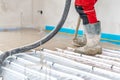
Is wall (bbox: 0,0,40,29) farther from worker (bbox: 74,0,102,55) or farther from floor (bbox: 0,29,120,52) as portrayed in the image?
worker (bbox: 74,0,102,55)

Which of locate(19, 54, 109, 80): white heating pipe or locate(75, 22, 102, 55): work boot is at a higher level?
locate(75, 22, 102, 55): work boot

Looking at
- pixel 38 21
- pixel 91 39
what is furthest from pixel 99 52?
pixel 38 21

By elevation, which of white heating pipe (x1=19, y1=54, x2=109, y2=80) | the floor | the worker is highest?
the worker

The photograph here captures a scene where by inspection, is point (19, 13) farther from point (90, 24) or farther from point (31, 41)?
point (90, 24)

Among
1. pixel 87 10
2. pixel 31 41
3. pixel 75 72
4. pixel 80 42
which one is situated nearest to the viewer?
pixel 75 72

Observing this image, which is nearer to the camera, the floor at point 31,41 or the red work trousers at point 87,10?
the red work trousers at point 87,10

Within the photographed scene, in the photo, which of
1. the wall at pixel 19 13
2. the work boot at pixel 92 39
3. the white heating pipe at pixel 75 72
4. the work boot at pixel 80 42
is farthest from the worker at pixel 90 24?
the wall at pixel 19 13

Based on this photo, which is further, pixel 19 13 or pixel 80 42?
pixel 19 13

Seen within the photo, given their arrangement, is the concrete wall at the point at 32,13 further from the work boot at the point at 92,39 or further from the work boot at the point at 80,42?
the work boot at the point at 92,39

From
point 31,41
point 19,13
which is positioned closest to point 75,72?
point 31,41

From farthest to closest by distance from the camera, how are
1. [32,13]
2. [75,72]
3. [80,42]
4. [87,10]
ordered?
[32,13]
[80,42]
[87,10]
[75,72]

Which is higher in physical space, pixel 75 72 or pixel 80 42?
pixel 80 42

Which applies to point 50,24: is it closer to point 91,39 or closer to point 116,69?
point 91,39

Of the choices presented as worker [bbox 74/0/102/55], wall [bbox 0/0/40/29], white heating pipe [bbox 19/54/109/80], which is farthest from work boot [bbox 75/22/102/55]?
wall [bbox 0/0/40/29]
